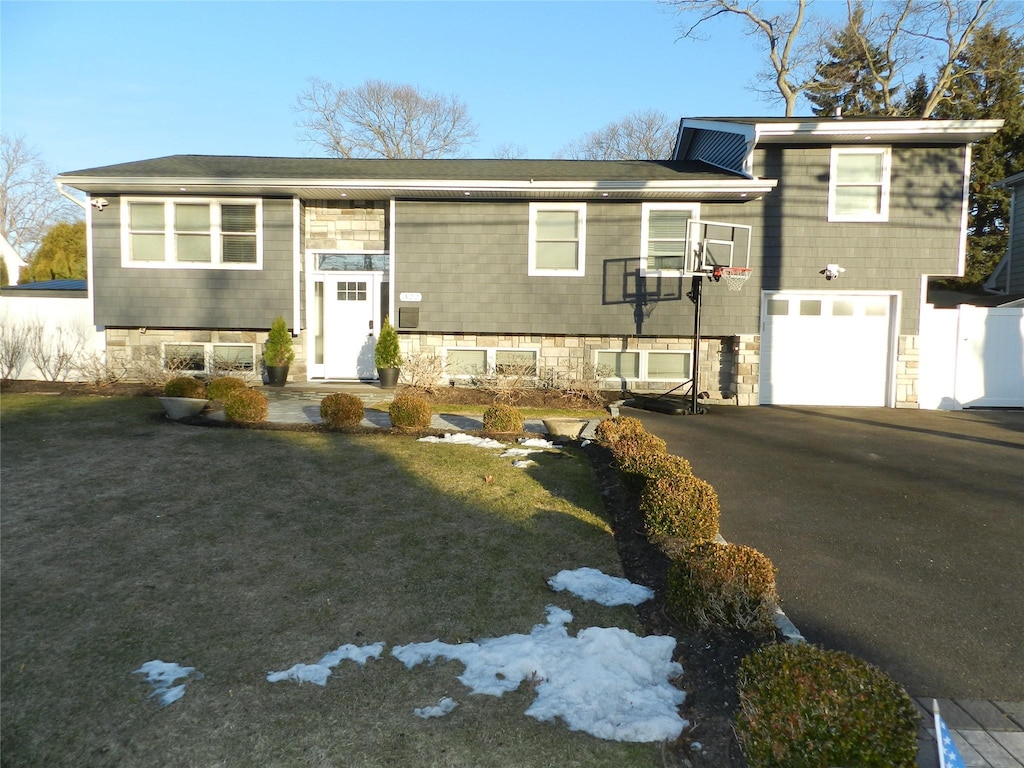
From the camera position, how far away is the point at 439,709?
9.87 ft

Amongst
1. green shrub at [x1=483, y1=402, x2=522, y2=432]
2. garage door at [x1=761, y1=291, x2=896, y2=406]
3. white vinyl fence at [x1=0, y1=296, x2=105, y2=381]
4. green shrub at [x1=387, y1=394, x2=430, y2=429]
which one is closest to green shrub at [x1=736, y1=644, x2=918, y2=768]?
green shrub at [x1=483, y1=402, x2=522, y2=432]

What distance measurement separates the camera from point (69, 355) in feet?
40.9

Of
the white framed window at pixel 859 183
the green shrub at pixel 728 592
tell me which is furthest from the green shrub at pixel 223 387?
the white framed window at pixel 859 183

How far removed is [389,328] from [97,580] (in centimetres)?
853

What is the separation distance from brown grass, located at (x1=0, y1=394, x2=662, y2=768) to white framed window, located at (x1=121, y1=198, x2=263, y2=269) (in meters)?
5.61

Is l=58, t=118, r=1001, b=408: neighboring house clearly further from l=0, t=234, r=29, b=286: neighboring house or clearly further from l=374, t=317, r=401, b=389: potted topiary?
l=0, t=234, r=29, b=286: neighboring house

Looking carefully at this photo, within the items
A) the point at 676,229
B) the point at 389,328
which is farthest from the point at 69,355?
the point at 676,229

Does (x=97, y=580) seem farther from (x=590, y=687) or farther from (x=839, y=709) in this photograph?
(x=839, y=709)

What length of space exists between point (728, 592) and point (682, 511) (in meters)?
1.27

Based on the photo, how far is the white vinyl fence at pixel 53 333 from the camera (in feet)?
40.3

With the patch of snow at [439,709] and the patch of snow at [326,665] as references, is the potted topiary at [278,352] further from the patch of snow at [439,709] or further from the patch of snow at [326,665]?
the patch of snow at [439,709]

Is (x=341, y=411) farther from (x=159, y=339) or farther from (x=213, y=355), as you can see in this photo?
(x=159, y=339)

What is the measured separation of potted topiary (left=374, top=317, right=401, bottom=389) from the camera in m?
12.5

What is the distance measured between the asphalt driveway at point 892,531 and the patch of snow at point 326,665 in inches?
95.2
